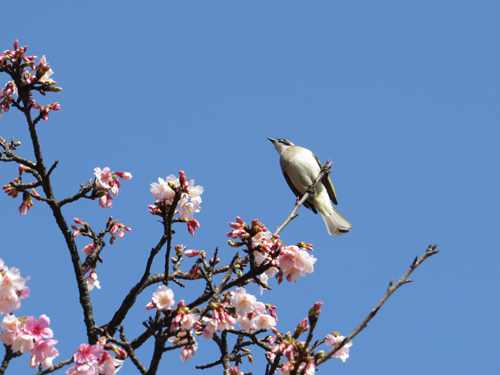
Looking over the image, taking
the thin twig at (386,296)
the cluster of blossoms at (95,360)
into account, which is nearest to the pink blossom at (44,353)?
the cluster of blossoms at (95,360)

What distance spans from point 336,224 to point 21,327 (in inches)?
202

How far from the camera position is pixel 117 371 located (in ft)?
10.5

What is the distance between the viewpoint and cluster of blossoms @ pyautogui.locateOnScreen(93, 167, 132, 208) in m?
4.04

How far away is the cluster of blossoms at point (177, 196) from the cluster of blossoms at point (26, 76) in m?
0.96

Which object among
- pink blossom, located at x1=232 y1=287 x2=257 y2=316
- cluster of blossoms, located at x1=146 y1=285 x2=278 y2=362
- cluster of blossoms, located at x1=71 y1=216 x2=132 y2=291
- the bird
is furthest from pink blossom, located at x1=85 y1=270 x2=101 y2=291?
the bird

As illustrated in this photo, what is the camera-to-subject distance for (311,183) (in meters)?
8.30

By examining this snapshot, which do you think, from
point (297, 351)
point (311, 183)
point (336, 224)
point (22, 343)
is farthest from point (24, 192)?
point (311, 183)

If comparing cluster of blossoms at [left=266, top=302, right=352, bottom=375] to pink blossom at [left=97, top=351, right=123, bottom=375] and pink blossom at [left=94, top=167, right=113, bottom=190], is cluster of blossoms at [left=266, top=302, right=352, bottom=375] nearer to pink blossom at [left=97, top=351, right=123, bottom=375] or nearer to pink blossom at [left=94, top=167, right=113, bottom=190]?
pink blossom at [left=97, top=351, right=123, bottom=375]

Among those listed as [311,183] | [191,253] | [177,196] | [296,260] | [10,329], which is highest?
[311,183]

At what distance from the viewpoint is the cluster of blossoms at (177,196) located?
11.8 feet

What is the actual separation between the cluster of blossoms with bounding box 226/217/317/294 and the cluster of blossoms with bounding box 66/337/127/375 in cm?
93

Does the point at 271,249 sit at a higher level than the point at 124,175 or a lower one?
lower

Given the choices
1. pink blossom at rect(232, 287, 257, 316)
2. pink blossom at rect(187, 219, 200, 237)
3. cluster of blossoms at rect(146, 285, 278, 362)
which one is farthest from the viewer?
pink blossom at rect(187, 219, 200, 237)

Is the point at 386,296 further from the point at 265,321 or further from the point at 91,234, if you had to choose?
the point at 91,234
